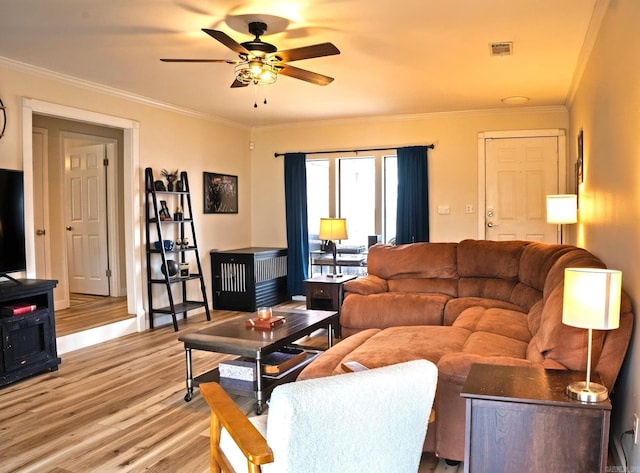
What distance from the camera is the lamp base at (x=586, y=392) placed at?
1.74 metres

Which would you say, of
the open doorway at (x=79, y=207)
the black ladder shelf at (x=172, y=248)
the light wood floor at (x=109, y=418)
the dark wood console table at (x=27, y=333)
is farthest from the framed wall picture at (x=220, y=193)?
the dark wood console table at (x=27, y=333)

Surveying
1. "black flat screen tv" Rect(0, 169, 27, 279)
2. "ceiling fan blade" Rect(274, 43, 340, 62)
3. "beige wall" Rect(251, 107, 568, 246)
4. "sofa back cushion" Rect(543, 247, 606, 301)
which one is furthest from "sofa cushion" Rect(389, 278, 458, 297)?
"black flat screen tv" Rect(0, 169, 27, 279)

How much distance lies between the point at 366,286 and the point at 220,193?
9.41ft

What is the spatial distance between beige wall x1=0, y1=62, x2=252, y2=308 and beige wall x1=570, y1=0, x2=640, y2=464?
13.8ft

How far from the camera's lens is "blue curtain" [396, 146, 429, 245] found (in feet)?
20.3

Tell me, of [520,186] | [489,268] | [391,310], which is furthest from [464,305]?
[520,186]

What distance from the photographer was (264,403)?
3068 mm

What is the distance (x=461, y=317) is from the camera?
3658 mm

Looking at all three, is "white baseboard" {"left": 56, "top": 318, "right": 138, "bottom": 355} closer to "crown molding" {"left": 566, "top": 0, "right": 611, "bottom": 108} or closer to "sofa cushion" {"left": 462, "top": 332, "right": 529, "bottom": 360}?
"sofa cushion" {"left": 462, "top": 332, "right": 529, "bottom": 360}

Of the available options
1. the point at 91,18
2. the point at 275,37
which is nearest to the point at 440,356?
the point at 275,37

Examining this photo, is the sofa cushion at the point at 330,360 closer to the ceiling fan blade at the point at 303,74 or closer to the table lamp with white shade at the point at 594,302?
the table lamp with white shade at the point at 594,302

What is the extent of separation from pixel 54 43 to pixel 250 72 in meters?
1.50

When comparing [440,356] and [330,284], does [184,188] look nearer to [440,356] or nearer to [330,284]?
[330,284]

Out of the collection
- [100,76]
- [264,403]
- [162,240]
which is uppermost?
[100,76]
